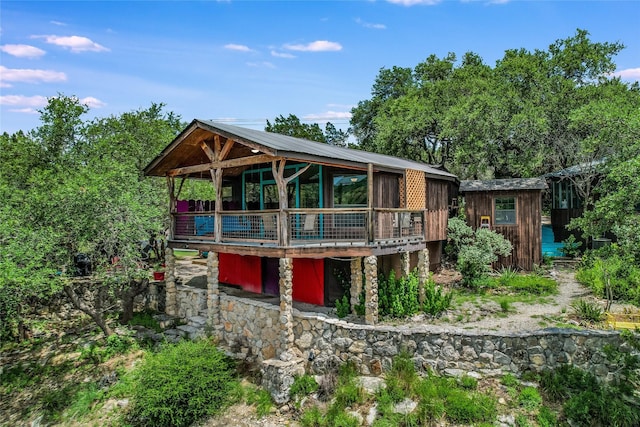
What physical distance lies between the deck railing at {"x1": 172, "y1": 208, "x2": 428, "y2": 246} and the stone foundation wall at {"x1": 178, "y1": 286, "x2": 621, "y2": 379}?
2053 millimetres

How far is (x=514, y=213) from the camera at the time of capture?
15773 mm

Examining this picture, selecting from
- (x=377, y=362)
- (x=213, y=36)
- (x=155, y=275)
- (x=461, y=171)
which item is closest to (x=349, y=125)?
(x=461, y=171)

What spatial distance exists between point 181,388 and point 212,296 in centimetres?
321

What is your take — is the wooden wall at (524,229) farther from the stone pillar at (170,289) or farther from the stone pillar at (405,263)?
the stone pillar at (170,289)

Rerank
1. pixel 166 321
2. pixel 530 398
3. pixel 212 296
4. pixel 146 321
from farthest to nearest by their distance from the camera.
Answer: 1. pixel 146 321
2. pixel 166 321
3. pixel 212 296
4. pixel 530 398

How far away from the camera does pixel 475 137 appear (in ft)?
70.9

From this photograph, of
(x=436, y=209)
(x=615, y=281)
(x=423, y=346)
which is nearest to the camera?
(x=423, y=346)

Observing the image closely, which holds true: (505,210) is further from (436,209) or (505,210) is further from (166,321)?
(166,321)

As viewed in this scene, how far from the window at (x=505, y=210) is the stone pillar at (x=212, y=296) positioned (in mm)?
11775

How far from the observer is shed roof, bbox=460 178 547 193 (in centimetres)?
1524

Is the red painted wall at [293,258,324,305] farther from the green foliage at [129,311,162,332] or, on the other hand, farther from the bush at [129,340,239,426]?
the green foliage at [129,311,162,332]

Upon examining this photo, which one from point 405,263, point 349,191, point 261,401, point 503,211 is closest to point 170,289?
point 261,401

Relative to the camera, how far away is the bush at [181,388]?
8922mm

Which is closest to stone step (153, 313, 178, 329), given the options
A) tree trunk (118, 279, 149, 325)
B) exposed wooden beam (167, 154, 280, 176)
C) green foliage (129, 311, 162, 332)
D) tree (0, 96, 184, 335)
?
green foliage (129, 311, 162, 332)
